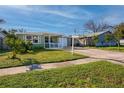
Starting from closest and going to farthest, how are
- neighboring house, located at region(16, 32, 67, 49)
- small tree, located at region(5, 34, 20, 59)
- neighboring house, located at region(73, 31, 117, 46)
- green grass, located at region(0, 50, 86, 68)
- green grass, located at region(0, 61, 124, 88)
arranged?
green grass, located at region(0, 61, 124, 88), green grass, located at region(0, 50, 86, 68), small tree, located at region(5, 34, 20, 59), neighboring house, located at region(16, 32, 67, 49), neighboring house, located at region(73, 31, 117, 46)

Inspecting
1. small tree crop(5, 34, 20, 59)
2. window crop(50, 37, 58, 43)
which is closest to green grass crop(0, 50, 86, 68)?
small tree crop(5, 34, 20, 59)

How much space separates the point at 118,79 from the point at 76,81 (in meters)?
1.87

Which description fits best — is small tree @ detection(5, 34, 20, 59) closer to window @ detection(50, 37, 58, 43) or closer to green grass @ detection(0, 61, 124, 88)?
green grass @ detection(0, 61, 124, 88)

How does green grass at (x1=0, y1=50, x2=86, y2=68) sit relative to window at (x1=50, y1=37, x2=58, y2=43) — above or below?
below

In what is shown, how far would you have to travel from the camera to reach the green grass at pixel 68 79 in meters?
7.80

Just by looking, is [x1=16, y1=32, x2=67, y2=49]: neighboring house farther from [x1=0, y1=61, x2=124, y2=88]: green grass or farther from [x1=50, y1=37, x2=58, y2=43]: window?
[x1=0, y1=61, x2=124, y2=88]: green grass

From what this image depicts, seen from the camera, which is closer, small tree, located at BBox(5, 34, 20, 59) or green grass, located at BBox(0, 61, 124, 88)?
green grass, located at BBox(0, 61, 124, 88)

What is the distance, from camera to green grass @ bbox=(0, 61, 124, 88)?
780 cm

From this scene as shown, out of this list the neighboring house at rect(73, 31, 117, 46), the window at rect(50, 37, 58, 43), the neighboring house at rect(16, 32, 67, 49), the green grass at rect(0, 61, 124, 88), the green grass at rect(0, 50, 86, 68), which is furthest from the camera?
the neighboring house at rect(73, 31, 117, 46)

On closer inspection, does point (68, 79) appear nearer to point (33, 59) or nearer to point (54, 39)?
point (33, 59)

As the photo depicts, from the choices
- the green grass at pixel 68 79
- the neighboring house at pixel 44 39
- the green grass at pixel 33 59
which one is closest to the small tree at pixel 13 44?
the green grass at pixel 33 59

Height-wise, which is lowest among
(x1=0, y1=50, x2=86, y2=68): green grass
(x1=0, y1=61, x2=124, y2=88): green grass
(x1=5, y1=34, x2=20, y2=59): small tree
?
(x1=0, y1=61, x2=124, y2=88): green grass

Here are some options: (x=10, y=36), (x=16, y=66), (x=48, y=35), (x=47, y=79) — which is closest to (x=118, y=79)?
(x=47, y=79)
